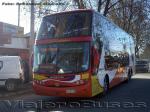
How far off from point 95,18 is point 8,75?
20.0ft

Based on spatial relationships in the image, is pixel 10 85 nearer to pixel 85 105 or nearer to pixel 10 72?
pixel 10 72

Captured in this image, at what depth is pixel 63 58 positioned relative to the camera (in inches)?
579

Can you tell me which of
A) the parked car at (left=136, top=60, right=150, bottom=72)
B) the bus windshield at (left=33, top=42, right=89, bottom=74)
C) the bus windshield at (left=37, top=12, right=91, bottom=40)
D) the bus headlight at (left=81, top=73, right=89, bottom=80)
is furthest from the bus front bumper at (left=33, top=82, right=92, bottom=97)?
the parked car at (left=136, top=60, right=150, bottom=72)

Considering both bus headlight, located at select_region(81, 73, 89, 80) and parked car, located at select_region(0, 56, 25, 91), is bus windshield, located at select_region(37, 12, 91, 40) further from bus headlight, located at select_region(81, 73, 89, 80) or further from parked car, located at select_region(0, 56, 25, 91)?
parked car, located at select_region(0, 56, 25, 91)

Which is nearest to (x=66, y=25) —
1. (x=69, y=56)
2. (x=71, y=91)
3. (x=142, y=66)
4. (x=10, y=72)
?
(x=69, y=56)

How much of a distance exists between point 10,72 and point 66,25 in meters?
5.52

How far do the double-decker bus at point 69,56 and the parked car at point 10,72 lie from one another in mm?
4423

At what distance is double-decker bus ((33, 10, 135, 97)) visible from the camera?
47.1 feet

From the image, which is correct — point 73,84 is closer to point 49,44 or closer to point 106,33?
point 49,44

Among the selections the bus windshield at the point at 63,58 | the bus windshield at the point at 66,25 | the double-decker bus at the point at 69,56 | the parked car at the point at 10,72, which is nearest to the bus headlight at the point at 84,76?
the double-decker bus at the point at 69,56

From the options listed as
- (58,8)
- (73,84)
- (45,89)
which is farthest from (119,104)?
(58,8)

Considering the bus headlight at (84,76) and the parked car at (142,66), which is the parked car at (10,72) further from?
the parked car at (142,66)

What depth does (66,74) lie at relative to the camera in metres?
14.4

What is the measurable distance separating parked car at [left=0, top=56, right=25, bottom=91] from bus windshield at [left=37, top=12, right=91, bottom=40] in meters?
4.49
